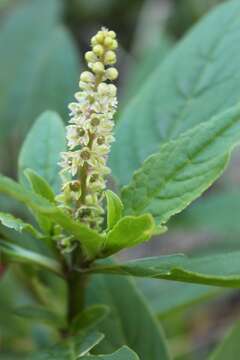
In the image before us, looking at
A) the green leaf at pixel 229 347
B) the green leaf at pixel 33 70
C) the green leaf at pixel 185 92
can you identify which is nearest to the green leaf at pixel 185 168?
the green leaf at pixel 185 92

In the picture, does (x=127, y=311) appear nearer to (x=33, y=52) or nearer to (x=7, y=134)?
(x=7, y=134)

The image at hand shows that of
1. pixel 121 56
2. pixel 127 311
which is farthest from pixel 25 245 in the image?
pixel 121 56

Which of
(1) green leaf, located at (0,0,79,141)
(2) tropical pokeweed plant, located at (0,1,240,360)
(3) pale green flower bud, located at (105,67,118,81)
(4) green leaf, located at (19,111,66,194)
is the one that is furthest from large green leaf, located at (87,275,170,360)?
(1) green leaf, located at (0,0,79,141)

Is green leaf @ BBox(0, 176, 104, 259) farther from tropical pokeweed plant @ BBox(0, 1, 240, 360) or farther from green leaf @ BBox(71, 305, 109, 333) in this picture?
green leaf @ BBox(71, 305, 109, 333)

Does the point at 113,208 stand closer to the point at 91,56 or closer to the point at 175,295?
the point at 91,56

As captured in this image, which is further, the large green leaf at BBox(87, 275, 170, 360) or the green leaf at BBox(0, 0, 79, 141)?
the green leaf at BBox(0, 0, 79, 141)

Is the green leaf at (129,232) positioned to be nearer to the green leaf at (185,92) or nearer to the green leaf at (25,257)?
the green leaf at (25,257)

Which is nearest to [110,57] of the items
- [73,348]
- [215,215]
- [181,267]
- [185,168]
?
[185,168]
